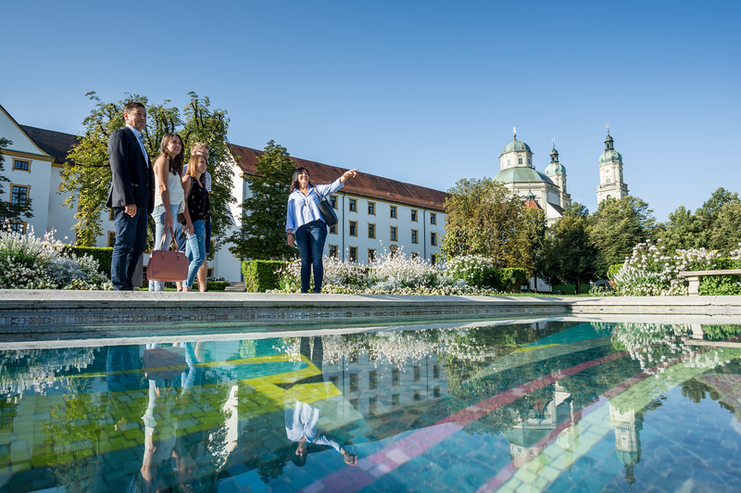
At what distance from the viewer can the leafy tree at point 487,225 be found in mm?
25672

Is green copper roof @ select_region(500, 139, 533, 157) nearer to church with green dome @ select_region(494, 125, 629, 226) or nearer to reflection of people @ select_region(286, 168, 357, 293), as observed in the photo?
church with green dome @ select_region(494, 125, 629, 226)

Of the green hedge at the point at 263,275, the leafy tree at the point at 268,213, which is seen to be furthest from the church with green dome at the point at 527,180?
the green hedge at the point at 263,275

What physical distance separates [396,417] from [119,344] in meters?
2.60

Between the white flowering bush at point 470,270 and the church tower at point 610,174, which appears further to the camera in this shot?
the church tower at point 610,174

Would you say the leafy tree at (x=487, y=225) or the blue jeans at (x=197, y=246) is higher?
the leafy tree at (x=487, y=225)

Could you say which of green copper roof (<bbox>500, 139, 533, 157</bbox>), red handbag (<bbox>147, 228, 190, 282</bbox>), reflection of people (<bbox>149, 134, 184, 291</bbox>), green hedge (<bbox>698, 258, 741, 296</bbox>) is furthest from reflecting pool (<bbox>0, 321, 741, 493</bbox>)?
green copper roof (<bbox>500, 139, 533, 157</bbox>)

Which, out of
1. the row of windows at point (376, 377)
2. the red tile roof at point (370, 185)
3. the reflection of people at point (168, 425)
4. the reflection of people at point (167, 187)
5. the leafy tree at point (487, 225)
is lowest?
the row of windows at point (376, 377)

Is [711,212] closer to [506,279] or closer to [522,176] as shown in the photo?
[522,176]

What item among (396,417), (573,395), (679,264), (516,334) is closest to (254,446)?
(396,417)

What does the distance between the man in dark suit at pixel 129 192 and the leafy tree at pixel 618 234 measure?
147 ft

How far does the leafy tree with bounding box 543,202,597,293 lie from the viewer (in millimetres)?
43506

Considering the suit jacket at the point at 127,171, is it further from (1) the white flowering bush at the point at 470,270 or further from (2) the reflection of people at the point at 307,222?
(1) the white flowering bush at the point at 470,270

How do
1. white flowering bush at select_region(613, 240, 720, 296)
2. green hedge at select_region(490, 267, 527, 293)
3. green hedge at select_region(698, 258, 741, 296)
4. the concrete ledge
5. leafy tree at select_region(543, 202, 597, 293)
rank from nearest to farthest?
the concrete ledge → green hedge at select_region(698, 258, 741, 296) → white flowering bush at select_region(613, 240, 720, 296) → green hedge at select_region(490, 267, 527, 293) → leafy tree at select_region(543, 202, 597, 293)

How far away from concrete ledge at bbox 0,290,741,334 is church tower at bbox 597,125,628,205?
114 m
